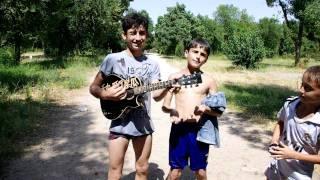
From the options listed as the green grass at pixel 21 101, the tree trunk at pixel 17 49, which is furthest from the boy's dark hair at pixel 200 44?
the tree trunk at pixel 17 49

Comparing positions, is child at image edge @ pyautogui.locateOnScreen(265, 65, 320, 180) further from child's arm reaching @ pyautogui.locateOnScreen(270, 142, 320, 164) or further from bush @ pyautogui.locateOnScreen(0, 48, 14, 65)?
bush @ pyautogui.locateOnScreen(0, 48, 14, 65)

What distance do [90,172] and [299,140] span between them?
10.7 ft

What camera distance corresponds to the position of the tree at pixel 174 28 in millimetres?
56312

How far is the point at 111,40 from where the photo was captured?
36.0 m

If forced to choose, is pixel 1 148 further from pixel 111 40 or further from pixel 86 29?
pixel 111 40

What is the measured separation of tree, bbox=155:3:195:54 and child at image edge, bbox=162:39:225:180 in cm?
5187

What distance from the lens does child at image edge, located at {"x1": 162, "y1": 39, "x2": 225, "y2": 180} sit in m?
3.81

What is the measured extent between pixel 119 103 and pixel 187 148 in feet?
2.83

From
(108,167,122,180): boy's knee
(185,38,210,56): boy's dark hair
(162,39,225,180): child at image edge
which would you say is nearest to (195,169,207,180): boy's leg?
(162,39,225,180): child at image edge

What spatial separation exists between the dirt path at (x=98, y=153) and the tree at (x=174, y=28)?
4752 cm

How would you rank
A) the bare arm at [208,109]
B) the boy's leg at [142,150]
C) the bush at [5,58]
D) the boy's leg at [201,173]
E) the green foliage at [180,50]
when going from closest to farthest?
the bare arm at [208,109] → the boy's leg at [142,150] → the boy's leg at [201,173] → the bush at [5,58] → the green foliage at [180,50]

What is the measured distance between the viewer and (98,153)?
21.0 feet

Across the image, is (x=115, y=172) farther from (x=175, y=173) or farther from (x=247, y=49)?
(x=247, y=49)

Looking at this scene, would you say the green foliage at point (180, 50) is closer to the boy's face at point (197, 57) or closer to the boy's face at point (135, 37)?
the boy's face at point (197, 57)
